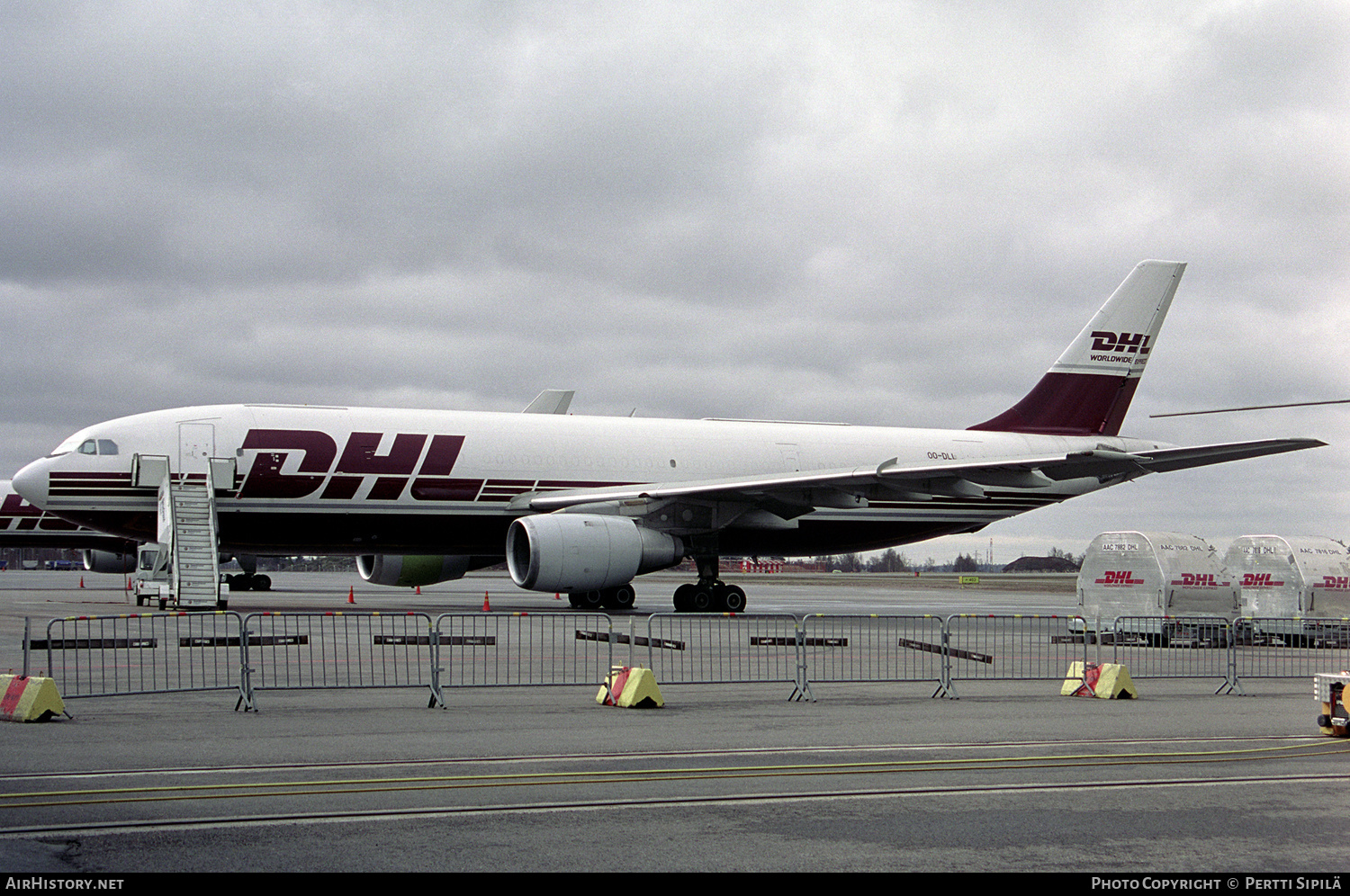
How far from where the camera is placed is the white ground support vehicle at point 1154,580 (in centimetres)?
2297

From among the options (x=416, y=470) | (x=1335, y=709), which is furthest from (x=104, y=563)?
(x=1335, y=709)

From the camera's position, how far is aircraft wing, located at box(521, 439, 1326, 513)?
25.2 meters

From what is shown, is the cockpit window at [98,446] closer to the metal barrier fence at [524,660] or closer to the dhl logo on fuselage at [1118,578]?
the metal barrier fence at [524,660]

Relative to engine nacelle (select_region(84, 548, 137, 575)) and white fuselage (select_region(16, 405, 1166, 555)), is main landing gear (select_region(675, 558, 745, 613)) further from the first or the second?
engine nacelle (select_region(84, 548, 137, 575))

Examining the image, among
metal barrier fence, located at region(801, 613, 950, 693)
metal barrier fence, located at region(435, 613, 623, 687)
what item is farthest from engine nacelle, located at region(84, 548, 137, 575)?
metal barrier fence, located at region(801, 613, 950, 693)

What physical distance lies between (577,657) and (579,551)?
6.97 meters

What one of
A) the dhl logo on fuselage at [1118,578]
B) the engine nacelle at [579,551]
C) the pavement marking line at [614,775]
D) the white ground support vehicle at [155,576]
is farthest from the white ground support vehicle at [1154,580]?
the white ground support vehicle at [155,576]

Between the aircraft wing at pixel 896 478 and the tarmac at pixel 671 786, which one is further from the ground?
the aircraft wing at pixel 896 478

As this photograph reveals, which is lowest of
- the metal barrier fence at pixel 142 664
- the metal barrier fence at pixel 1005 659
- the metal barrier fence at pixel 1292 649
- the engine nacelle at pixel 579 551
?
the metal barrier fence at pixel 1292 649

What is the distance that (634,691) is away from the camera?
1221cm

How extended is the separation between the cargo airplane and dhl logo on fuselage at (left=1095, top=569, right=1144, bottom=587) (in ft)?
8.22

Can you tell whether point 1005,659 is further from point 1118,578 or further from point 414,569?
point 414,569

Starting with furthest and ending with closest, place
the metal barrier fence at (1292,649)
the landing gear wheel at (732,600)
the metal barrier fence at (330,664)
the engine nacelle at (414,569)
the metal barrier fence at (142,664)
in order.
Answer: the engine nacelle at (414,569) < the landing gear wheel at (732,600) < the metal barrier fence at (1292,649) < the metal barrier fence at (330,664) < the metal barrier fence at (142,664)

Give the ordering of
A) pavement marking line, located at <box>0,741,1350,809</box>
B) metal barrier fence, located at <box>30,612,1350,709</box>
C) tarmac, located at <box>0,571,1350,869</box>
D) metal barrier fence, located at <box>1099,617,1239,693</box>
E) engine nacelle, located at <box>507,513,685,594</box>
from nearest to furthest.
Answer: tarmac, located at <box>0,571,1350,869</box>, pavement marking line, located at <box>0,741,1350,809</box>, metal barrier fence, located at <box>30,612,1350,709</box>, metal barrier fence, located at <box>1099,617,1239,693</box>, engine nacelle, located at <box>507,513,685,594</box>
